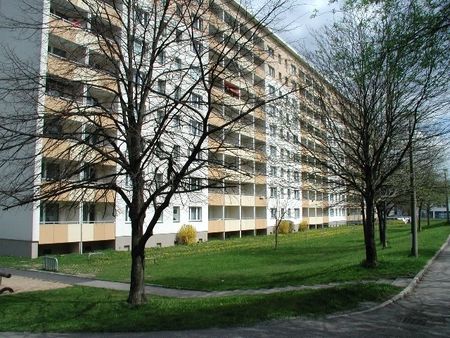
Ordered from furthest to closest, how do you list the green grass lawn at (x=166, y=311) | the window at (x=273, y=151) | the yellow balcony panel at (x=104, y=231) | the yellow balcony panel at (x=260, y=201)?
the yellow balcony panel at (x=260, y=201) < the yellow balcony panel at (x=104, y=231) < the window at (x=273, y=151) < the green grass lawn at (x=166, y=311)

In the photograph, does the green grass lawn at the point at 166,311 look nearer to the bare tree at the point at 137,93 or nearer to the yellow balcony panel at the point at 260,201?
the bare tree at the point at 137,93

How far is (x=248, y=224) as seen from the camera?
54.3 metres

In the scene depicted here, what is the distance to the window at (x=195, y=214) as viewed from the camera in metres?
42.9

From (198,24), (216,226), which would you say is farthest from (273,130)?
(216,226)

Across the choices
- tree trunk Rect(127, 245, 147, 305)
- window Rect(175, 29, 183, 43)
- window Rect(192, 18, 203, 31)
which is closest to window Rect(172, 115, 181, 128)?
window Rect(175, 29, 183, 43)

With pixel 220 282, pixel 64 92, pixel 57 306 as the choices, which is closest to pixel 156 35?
pixel 64 92

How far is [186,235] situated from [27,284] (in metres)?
22.9

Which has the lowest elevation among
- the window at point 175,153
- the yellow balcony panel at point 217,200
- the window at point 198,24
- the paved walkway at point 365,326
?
the paved walkway at point 365,326

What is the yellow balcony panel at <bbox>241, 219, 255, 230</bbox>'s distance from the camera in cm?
5310

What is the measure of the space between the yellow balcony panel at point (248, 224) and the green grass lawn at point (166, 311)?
40.8 metres

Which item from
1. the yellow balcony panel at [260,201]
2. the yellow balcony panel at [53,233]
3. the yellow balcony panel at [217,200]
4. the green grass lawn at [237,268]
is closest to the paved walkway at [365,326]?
the green grass lawn at [237,268]

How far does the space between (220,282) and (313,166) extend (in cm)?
552

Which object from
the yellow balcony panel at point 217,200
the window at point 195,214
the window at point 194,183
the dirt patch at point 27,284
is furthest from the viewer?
the yellow balcony panel at point 217,200

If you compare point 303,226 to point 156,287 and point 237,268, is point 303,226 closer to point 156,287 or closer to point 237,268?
point 237,268
